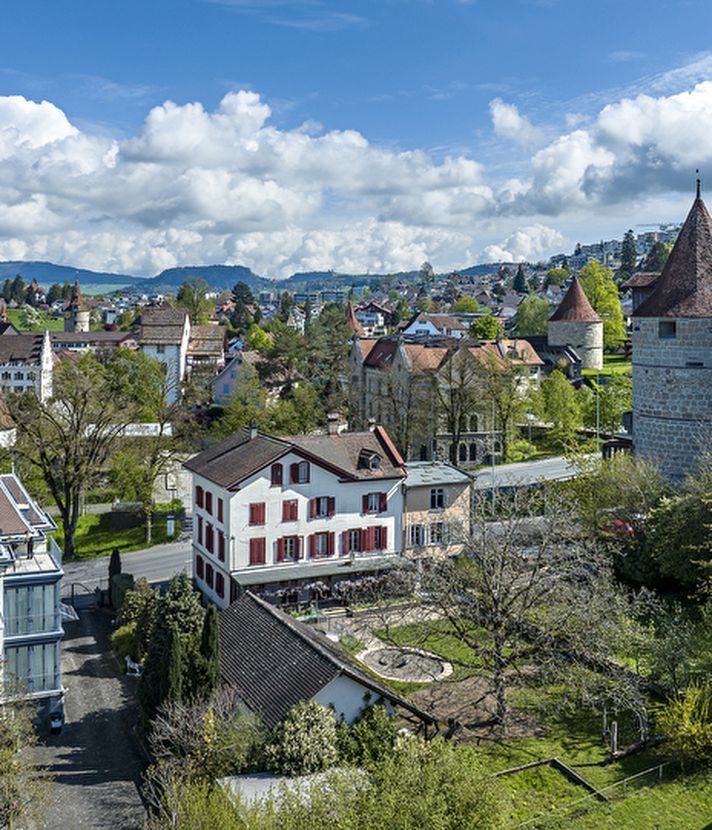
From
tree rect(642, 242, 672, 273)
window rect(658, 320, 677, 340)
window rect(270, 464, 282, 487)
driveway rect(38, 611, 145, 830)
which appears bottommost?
driveway rect(38, 611, 145, 830)

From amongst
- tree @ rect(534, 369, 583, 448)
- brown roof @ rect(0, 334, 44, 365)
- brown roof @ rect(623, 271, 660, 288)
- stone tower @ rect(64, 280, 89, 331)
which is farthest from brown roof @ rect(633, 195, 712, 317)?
stone tower @ rect(64, 280, 89, 331)

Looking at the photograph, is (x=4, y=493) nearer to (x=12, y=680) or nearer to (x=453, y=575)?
(x=12, y=680)

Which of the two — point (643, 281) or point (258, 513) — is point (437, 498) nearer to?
point (258, 513)

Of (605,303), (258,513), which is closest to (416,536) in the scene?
(258,513)

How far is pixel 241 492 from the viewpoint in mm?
36781

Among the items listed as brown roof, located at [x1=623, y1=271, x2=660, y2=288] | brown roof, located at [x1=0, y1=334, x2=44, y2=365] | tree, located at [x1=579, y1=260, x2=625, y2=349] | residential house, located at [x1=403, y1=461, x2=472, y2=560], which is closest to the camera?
residential house, located at [x1=403, y1=461, x2=472, y2=560]

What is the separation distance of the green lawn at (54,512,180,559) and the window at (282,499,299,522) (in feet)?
51.4

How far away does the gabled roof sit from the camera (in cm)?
2358

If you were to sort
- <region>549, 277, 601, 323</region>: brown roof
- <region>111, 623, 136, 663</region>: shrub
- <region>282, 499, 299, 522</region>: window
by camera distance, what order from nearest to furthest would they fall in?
1. <region>111, 623, 136, 663</region>: shrub
2. <region>282, 499, 299, 522</region>: window
3. <region>549, 277, 601, 323</region>: brown roof

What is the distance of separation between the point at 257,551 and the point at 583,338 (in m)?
61.0

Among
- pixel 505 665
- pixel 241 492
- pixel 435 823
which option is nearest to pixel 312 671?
pixel 505 665

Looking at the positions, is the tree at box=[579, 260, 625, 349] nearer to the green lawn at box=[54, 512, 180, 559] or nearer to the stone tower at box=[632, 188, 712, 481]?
the stone tower at box=[632, 188, 712, 481]

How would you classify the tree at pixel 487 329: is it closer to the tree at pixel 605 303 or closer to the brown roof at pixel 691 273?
the tree at pixel 605 303

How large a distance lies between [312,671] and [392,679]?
6.52 metres
